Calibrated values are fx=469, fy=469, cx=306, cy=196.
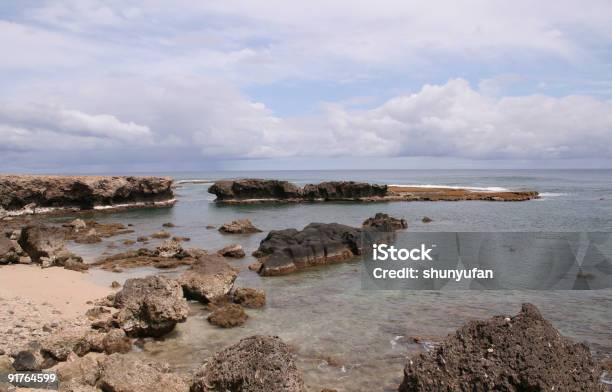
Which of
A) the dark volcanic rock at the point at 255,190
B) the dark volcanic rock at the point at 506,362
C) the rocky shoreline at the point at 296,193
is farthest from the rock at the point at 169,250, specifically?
the dark volcanic rock at the point at 255,190

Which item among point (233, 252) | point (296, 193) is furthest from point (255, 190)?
point (233, 252)

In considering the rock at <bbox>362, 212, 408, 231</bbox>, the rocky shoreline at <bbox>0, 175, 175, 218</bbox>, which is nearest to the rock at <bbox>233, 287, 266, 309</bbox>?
the rock at <bbox>362, 212, 408, 231</bbox>

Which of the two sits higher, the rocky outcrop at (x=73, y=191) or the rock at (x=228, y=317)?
the rocky outcrop at (x=73, y=191)

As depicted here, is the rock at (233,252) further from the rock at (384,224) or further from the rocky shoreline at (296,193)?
the rocky shoreline at (296,193)

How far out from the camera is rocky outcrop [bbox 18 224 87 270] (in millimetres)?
28406

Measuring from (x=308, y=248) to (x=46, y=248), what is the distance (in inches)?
647

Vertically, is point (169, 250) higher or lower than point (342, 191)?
lower

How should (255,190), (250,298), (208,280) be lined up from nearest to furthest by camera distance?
1. (250,298)
2. (208,280)
3. (255,190)

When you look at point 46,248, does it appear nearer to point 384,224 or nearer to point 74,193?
point 384,224

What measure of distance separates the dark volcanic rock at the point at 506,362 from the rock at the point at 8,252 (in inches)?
1029

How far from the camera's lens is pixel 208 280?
22.0 metres

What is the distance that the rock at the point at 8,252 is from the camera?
27.4 meters

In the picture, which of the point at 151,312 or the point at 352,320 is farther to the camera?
the point at 352,320

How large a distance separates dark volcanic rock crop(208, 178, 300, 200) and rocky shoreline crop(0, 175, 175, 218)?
1111cm
